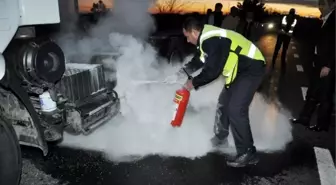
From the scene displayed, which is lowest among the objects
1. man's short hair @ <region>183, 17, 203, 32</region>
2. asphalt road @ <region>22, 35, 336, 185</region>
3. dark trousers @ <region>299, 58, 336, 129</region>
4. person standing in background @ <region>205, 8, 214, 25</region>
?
asphalt road @ <region>22, 35, 336, 185</region>

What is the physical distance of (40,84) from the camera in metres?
3.05

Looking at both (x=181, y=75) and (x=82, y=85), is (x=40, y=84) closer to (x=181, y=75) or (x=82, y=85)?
(x=82, y=85)

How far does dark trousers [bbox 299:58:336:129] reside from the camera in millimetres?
4977

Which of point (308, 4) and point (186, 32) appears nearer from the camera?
point (186, 32)

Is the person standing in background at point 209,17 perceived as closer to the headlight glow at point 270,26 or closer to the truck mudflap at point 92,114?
the truck mudflap at point 92,114

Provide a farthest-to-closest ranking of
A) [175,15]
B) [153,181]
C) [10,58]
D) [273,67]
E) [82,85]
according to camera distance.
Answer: [175,15], [273,67], [82,85], [153,181], [10,58]

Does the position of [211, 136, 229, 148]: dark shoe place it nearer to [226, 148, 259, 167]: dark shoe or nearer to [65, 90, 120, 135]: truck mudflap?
[226, 148, 259, 167]: dark shoe

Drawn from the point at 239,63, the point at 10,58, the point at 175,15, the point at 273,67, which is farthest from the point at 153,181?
the point at 175,15

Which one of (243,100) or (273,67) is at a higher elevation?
(243,100)

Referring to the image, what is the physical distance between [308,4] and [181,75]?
12.9 metres

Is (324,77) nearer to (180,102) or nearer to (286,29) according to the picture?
(180,102)

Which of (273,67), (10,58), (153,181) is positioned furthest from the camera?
(273,67)

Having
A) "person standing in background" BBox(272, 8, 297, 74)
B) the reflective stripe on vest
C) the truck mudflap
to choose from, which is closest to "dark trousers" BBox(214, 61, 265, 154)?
the reflective stripe on vest

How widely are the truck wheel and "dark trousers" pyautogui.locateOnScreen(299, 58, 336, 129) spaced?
14.0 ft
